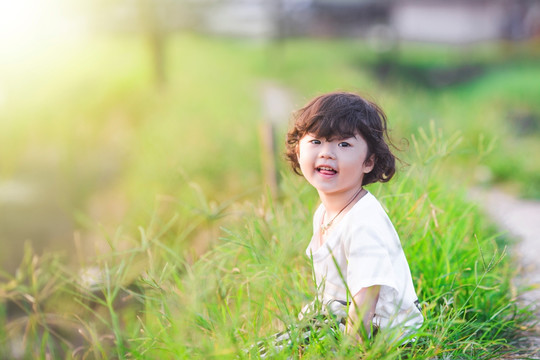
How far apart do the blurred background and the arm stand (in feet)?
2.44

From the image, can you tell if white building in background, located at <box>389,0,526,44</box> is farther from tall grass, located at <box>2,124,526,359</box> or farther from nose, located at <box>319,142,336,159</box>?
nose, located at <box>319,142,336,159</box>

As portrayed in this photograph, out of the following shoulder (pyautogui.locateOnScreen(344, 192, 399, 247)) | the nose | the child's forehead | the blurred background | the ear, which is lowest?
the blurred background

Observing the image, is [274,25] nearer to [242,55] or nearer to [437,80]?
[242,55]

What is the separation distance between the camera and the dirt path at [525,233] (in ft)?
6.55

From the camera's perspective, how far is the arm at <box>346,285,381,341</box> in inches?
56.2

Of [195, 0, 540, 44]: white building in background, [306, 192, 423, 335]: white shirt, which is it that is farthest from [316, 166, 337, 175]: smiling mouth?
[195, 0, 540, 44]: white building in background

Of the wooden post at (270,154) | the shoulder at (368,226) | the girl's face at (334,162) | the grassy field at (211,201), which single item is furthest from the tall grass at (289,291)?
the wooden post at (270,154)

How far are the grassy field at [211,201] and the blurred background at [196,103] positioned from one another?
0.04m

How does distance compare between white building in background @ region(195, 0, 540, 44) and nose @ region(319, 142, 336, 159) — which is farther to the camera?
white building in background @ region(195, 0, 540, 44)

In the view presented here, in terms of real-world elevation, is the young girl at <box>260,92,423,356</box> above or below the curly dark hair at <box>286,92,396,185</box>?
below

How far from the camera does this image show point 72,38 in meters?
10.7

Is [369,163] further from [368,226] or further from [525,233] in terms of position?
[525,233]

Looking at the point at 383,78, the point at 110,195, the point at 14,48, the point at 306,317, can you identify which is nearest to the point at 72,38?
the point at 14,48

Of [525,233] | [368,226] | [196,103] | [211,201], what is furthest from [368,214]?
[196,103]
